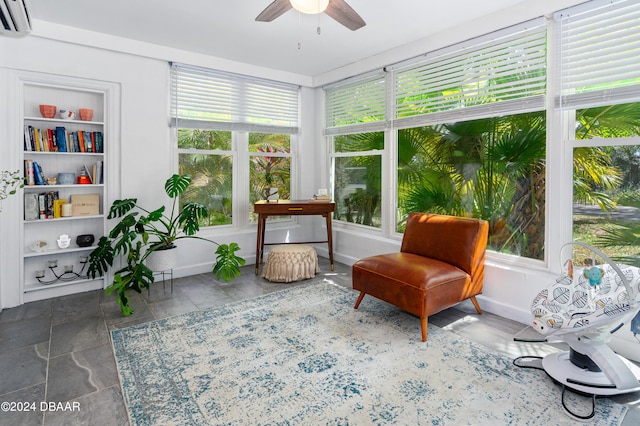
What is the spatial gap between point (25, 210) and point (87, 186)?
1.78 feet

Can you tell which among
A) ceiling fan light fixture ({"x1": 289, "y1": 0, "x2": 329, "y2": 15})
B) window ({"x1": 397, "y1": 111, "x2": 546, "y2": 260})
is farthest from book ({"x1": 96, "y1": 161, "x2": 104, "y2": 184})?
A: window ({"x1": 397, "y1": 111, "x2": 546, "y2": 260})

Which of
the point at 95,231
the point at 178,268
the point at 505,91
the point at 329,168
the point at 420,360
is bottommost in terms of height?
the point at 420,360

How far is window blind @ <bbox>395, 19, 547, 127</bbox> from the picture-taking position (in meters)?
2.82

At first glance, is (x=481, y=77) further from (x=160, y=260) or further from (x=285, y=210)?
(x=160, y=260)

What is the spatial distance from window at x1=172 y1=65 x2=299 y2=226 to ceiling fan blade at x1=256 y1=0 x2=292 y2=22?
1.94m

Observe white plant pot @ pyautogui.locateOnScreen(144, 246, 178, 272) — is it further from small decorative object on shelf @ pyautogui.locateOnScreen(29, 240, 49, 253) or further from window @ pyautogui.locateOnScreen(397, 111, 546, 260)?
window @ pyautogui.locateOnScreen(397, 111, 546, 260)

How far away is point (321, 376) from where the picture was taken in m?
2.11

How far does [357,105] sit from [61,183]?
340 centimetres

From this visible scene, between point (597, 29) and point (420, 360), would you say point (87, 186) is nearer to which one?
point (420, 360)

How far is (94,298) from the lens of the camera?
11.2 feet

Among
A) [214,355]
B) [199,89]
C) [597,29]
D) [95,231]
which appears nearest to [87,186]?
[95,231]

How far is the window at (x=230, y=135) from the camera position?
13.6 feet

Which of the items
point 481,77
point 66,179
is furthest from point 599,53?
point 66,179

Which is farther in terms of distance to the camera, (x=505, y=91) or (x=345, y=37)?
(x=345, y=37)
